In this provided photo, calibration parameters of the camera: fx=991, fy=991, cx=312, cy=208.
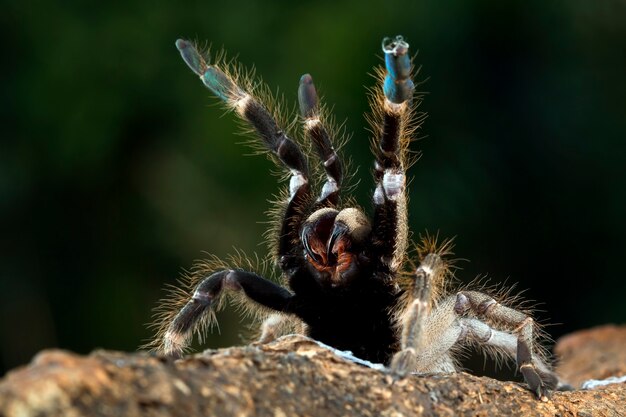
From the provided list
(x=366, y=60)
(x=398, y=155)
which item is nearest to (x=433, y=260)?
(x=398, y=155)

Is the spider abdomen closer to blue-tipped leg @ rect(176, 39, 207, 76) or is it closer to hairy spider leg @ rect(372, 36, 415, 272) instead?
hairy spider leg @ rect(372, 36, 415, 272)

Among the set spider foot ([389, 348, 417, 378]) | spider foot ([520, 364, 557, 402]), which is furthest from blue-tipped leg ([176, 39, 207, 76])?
spider foot ([520, 364, 557, 402])

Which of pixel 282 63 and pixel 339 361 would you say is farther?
pixel 282 63

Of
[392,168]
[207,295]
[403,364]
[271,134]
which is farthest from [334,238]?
[403,364]

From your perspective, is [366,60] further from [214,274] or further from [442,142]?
A: [214,274]

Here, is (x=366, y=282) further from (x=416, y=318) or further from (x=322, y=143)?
(x=322, y=143)

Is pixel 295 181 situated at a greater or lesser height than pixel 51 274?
greater

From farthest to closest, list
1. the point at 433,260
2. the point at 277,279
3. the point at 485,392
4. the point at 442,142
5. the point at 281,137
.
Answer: the point at 442,142
the point at 277,279
the point at 281,137
the point at 433,260
the point at 485,392
